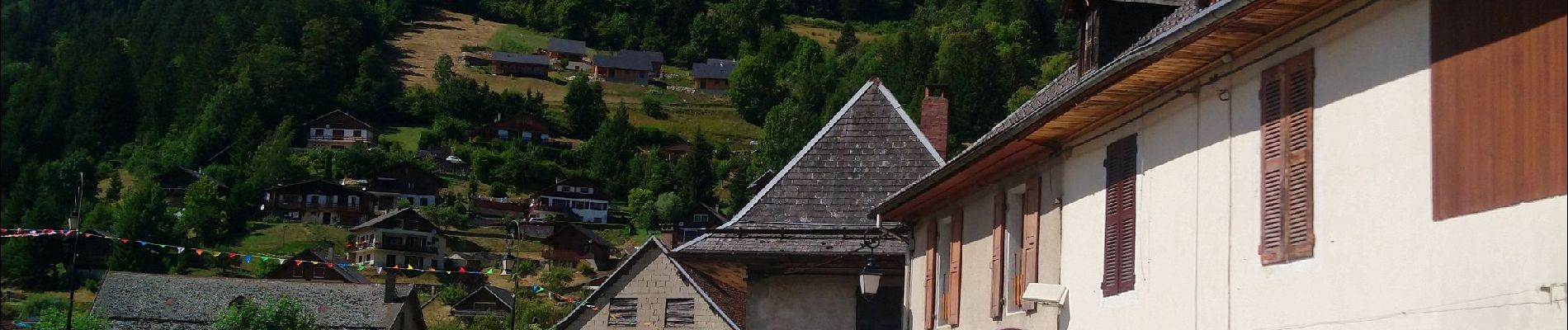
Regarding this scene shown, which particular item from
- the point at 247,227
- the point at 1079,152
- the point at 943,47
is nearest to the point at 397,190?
the point at 247,227

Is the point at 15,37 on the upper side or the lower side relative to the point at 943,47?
lower

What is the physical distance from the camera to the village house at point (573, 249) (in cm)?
13150

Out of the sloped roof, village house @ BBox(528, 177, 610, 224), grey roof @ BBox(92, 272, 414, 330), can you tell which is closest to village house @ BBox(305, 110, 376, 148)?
the sloped roof

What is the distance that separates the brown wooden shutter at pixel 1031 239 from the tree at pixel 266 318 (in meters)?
58.2

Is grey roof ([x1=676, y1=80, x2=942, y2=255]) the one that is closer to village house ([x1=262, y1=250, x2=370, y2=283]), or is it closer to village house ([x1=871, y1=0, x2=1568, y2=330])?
village house ([x1=871, y1=0, x2=1568, y2=330])

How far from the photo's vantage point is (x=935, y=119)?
26.8 m

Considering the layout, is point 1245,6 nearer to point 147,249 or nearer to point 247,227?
point 147,249

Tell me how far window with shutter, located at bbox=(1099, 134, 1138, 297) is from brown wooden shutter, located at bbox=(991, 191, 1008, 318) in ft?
9.80

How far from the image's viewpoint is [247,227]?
484 feet

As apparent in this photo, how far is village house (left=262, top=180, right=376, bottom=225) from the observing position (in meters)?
155

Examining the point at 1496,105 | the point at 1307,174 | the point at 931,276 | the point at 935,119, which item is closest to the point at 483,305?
the point at 935,119

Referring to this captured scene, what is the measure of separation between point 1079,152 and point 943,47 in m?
160

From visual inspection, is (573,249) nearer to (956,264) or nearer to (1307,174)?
(956,264)

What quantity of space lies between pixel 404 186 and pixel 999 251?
151904mm
